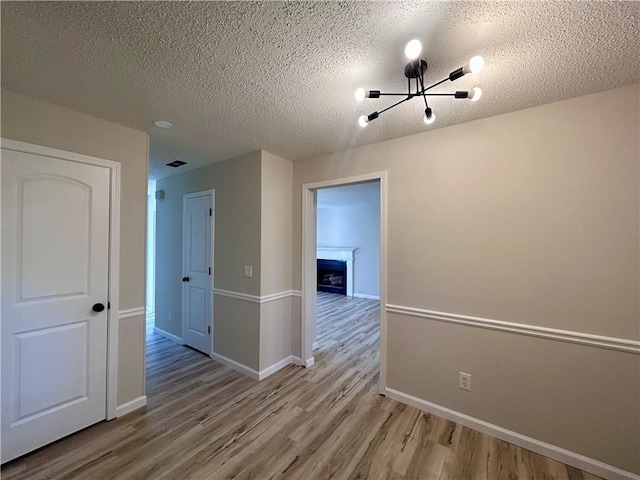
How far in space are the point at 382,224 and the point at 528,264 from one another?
1162mm

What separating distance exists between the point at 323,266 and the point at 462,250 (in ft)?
18.4

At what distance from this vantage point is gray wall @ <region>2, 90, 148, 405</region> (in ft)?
6.53

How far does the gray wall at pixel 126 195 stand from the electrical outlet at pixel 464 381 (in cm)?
269

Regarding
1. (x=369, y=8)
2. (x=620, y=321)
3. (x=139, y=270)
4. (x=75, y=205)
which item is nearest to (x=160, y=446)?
(x=139, y=270)

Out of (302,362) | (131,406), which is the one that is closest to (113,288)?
(131,406)

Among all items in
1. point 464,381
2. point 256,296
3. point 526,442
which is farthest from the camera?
point 256,296

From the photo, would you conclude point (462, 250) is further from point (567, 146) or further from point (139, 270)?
point (139, 270)

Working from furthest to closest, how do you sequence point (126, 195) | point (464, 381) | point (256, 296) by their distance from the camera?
1. point (256, 296)
2. point (126, 195)
3. point (464, 381)

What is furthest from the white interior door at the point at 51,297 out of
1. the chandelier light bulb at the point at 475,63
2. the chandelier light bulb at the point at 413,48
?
the chandelier light bulb at the point at 475,63

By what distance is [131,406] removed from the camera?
2.29 meters

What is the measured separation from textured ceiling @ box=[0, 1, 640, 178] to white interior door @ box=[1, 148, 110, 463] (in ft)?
1.88

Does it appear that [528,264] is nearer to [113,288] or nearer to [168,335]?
[113,288]

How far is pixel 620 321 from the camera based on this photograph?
1679 millimetres

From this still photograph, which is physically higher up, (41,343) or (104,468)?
(41,343)
